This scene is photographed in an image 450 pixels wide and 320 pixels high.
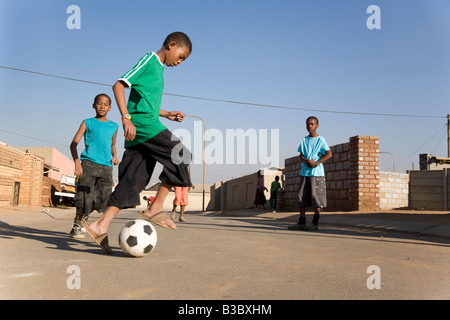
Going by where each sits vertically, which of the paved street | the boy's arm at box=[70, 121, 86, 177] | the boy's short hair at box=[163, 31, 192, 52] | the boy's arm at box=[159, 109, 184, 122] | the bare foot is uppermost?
the boy's short hair at box=[163, 31, 192, 52]

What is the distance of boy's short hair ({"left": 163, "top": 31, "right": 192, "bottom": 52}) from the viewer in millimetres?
4324

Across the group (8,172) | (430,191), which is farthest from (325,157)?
(8,172)

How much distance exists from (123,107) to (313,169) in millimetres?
4555

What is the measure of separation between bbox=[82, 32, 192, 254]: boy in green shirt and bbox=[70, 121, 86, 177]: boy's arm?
1224 millimetres

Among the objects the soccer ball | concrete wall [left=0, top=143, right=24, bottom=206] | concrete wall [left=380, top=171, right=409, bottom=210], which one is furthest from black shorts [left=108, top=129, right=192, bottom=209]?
concrete wall [left=0, top=143, right=24, bottom=206]

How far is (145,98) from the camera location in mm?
4148

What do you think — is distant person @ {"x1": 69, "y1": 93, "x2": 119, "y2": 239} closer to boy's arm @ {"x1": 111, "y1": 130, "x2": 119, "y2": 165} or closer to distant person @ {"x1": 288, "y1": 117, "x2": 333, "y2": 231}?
boy's arm @ {"x1": 111, "y1": 130, "x2": 119, "y2": 165}

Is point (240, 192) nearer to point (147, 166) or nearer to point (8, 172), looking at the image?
point (8, 172)

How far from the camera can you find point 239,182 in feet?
105

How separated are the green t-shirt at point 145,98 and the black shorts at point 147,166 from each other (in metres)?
0.08

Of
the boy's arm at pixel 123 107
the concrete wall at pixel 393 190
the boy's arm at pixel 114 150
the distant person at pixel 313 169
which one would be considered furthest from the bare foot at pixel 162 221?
the concrete wall at pixel 393 190

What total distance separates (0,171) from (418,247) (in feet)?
53.6

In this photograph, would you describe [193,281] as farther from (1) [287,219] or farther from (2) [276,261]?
(1) [287,219]
